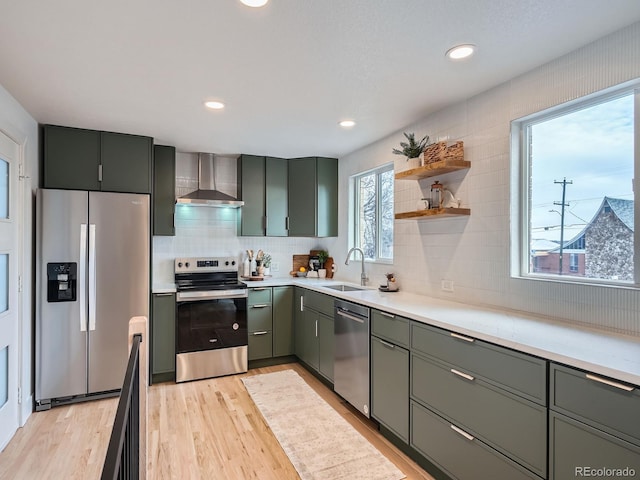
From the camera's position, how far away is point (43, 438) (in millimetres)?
2629

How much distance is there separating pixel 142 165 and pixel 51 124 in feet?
2.51

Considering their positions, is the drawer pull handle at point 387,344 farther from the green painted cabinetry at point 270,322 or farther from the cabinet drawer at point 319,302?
the green painted cabinetry at point 270,322

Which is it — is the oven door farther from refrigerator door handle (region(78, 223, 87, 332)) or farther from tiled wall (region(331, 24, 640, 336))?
tiled wall (region(331, 24, 640, 336))

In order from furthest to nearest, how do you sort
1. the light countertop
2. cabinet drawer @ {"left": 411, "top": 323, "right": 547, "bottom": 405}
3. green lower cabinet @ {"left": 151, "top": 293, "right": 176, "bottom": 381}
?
green lower cabinet @ {"left": 151, "top": 293, "right": 176, "bottom": 381} → cabinet drawer @ {"left": 411, "top": 323, "right": 547, "bottom": 405} → the light countertop

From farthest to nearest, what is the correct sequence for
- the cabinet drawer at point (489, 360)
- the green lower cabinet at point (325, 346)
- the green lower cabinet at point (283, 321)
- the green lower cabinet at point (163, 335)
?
the green lower cabinet at point (283, 321) → the green lower cabinet at point (163, 335) → the green lower cabinet at point (325, 346) → the cabinet drawer at point (489, 360)

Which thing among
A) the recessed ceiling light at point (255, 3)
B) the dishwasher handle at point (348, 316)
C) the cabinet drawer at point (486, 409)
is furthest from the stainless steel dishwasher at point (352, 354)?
the recessed ceiling light at point (255, 3)

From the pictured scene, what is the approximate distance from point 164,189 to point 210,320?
1454 millimetres

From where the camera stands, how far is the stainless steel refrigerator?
10.1 ft

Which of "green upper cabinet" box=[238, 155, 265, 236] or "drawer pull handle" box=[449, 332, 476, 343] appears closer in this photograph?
"drawer pull handle" box=[449, 332, 476, 343]

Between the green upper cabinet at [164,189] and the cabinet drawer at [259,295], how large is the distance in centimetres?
106

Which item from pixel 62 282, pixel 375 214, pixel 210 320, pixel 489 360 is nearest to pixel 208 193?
→ pixel 210 320

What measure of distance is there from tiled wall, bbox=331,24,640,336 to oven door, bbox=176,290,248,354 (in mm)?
1647

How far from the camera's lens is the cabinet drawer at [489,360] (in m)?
1.55

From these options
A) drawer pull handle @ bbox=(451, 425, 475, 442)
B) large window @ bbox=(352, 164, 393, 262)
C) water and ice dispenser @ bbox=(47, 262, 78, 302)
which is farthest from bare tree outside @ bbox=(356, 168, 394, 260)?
water and ice dispenser @ bbox=(47, 262, 78, 302)
